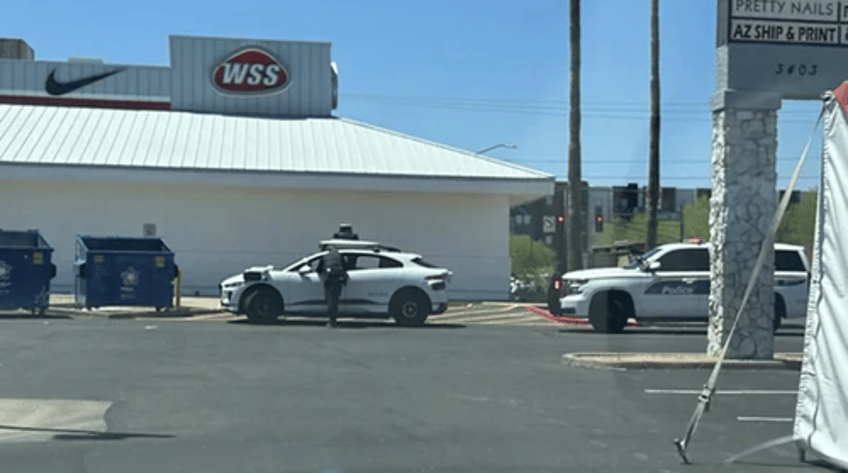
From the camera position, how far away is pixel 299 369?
1461 centimetres

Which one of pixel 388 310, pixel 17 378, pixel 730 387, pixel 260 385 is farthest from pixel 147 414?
pixel 388 310

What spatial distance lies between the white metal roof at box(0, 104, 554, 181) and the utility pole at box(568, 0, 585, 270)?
1268 millimetres

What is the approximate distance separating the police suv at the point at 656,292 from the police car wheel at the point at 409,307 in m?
2.84

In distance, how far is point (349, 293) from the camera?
22453mm

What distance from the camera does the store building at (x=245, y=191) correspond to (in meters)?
29.7

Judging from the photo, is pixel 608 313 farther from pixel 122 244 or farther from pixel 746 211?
pixel 122 244

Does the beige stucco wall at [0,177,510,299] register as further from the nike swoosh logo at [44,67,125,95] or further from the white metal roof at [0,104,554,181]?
the nike swoosh logo at [44,67,125,95]

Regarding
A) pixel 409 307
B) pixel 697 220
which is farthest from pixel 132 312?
pixel 697 220

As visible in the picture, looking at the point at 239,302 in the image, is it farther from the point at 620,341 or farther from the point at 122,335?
the point at 620,341

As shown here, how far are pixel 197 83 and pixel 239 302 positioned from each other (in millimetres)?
15639

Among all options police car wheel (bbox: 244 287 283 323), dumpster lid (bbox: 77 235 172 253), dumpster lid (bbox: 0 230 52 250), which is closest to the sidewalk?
dumpster lid (bbox: 77 235 172 253)

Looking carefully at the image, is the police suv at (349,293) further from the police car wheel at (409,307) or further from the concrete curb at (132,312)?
the concrete curb at (132,312)

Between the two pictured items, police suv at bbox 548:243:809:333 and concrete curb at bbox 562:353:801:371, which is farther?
police suv at bbox 548:243:809:333

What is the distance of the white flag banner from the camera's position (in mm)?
8711
